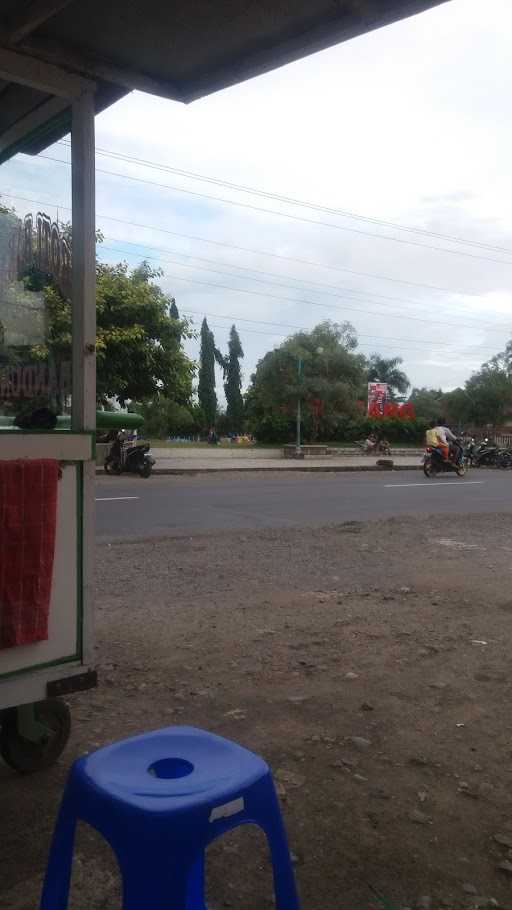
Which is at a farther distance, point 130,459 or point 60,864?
point 130,459

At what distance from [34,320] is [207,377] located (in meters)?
65.6

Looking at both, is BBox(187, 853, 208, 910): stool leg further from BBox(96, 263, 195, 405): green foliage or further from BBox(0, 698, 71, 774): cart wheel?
BBox(96, 263, 195, 405): green foliage

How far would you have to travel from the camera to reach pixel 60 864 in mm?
1905

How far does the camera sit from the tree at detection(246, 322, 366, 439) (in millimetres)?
33375

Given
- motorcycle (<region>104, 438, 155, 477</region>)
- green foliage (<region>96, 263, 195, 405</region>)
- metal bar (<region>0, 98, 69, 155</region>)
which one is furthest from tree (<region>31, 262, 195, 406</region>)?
metal bar (<region>0, 98, 69, 155</region>)

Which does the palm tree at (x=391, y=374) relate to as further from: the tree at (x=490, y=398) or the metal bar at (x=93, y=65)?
the metal bar at (x=93, y=65)

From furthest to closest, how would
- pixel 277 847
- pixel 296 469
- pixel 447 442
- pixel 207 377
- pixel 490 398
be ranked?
pixel 207 377
pixel 490 398
pixel 296 469
pixel 447 442
pixel 277 847

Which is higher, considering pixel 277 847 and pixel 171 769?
pixel 171 769

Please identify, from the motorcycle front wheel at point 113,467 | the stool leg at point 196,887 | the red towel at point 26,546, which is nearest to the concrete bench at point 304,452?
the motorcycle front wheel at point 113,467

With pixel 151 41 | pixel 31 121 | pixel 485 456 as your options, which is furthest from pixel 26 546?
pixel 485 456

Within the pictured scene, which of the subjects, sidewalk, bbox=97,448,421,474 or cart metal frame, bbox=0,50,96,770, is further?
sidewalk, bbox=97,448,421,474

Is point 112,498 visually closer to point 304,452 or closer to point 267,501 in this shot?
point 267,501

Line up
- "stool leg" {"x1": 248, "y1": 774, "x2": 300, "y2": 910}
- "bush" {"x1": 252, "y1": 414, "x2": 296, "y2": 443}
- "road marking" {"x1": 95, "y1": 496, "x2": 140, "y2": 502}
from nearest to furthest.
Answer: "stool leg" {"x1": 248, "y1": 774, "x2": 300, "y2": 910} → "road marking" {"x1": 95, "y1": 496, "x2": 140, "y2": 502} → "bush" {"x1": 252, "y1": 414, "x2": 296, "y2": 443}

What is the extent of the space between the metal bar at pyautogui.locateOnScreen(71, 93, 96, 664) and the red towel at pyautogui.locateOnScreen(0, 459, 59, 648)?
0.65ft
